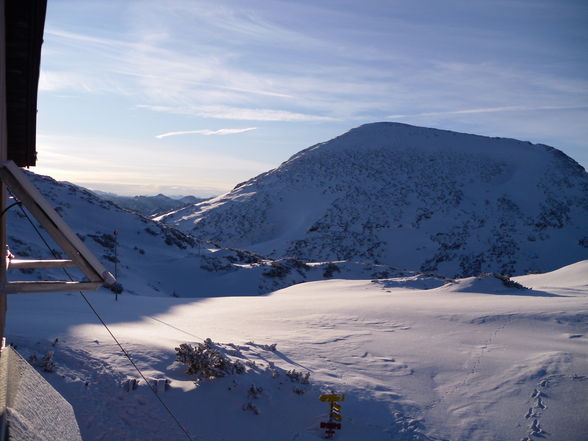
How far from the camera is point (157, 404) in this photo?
658cm

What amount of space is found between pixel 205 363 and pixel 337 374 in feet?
8.86

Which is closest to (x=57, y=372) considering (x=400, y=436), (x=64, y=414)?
(x=64, y=414)

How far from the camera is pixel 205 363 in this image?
298 inches

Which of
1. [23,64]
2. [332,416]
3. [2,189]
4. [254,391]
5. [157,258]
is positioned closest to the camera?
[2,189]

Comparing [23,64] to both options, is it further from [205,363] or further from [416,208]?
[416,208]

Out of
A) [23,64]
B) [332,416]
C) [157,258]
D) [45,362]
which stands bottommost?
[157,258]

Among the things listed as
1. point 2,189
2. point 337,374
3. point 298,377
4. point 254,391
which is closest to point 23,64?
point 2,189

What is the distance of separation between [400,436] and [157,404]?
374 centimetres

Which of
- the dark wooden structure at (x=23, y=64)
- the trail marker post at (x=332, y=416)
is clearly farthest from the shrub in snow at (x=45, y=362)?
the trail marker post at (x=332, y=416)

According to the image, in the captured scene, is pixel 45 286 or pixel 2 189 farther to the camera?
pixel 2 189

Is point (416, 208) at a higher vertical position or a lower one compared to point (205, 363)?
higher

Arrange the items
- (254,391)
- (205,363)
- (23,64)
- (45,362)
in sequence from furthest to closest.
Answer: (205,363) < (254,391) < (45,362) < (23,64)

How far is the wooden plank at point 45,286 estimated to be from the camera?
10.7 ft

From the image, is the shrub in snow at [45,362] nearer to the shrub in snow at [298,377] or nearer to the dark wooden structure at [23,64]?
the dark wooden structure at [23,64]
